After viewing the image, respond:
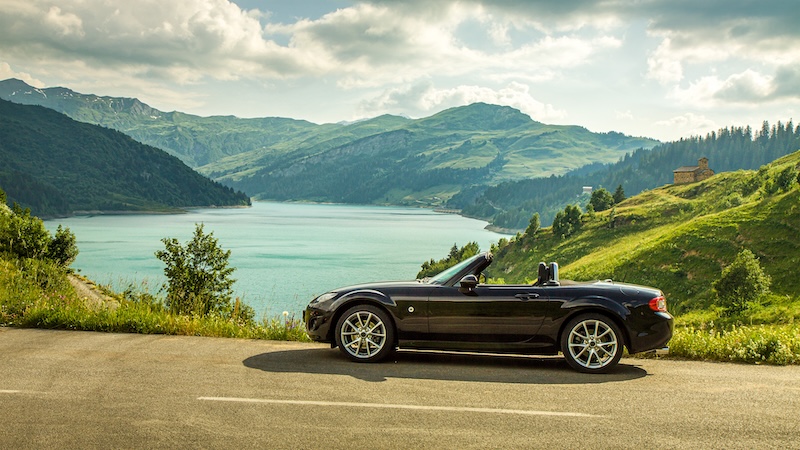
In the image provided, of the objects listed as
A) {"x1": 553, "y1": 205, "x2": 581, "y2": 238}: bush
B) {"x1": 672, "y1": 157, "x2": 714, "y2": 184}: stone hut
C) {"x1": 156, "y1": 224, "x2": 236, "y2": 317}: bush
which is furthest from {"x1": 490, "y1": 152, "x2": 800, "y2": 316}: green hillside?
{"x1": 156, "y1": 224, "x2": 236, "y2": 317}: bush

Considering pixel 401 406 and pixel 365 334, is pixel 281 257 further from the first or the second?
pixel 401 406

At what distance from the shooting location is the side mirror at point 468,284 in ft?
29.3

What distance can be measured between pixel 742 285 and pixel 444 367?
49.6m

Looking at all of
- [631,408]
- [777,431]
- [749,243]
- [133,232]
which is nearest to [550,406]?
[631,408]

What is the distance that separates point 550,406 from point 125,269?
342ft

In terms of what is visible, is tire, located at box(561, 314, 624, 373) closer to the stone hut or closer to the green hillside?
A: the green hillside

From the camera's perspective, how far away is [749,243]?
6956 cm

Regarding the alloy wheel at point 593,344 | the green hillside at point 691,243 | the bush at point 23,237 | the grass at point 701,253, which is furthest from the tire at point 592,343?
the green hillside at point 691,243

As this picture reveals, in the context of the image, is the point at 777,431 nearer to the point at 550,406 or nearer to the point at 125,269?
the point at 550,406

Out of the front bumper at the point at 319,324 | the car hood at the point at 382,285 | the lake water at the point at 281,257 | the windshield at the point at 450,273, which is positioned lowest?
the lake water at the point at 281,257

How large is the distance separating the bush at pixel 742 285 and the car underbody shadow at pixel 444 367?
1879 inches

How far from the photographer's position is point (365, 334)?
934cm

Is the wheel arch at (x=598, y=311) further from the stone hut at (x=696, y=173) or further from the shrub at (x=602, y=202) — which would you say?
the stone hut at (x=696, y=173)

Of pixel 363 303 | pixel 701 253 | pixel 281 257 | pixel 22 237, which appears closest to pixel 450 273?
pixel 363 303
